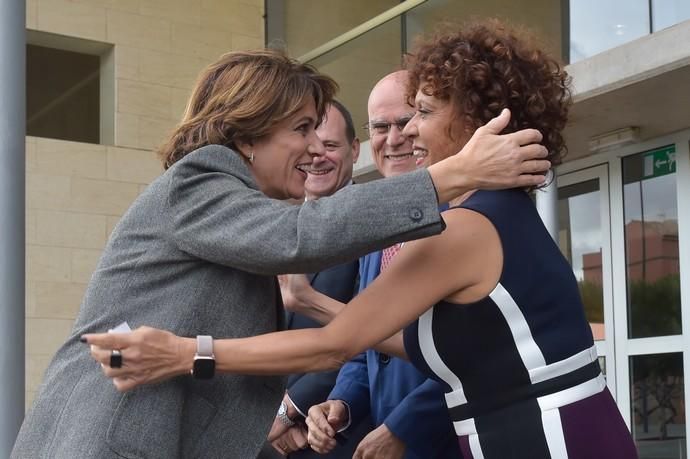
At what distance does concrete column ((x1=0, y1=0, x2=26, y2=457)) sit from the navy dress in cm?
401

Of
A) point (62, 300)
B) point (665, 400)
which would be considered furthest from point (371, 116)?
point (62, 300)

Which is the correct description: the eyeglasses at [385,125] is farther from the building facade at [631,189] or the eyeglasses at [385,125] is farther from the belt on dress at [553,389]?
the building facade at [631,189]

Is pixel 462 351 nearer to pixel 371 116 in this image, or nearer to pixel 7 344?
pixel 371 116

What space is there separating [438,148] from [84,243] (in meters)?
10.3

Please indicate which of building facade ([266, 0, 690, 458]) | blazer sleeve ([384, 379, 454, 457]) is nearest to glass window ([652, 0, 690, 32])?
building facade ([266, 0, 690, 458])

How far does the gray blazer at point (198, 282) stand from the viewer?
2301 mm

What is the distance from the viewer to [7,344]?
19.8 ft

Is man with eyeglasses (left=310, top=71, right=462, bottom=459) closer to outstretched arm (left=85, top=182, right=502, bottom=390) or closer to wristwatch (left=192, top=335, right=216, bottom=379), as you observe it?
outstretched arm (left=85, top=182, right=502, bottom=390)

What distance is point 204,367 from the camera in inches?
91.1

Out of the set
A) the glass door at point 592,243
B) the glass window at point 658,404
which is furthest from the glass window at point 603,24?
the glass window at point 658,404

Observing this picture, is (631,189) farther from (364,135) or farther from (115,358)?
(115,358)

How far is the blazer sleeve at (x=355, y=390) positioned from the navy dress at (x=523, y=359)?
1.20 meters

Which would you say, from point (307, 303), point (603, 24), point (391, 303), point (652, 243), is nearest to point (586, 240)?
point (652, 243)

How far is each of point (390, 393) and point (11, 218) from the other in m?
3.27
